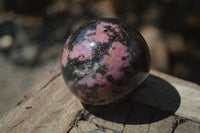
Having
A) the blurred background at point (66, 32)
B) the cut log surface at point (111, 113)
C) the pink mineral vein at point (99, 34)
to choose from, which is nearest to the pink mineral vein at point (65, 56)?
the pink mineral vein at point (99, 34)

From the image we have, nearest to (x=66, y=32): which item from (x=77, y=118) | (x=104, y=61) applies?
(x=77, y=118)

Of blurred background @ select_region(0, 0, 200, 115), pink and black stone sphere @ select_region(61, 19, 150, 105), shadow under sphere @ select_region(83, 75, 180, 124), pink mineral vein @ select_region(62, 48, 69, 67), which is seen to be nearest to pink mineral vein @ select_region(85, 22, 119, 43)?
pink and black stone sphere @ select_region(61, 19, 150, 105)

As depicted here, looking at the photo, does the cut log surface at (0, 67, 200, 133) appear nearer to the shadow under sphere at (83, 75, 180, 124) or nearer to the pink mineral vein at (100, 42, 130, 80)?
the shadow under sphere at (83, 75, 180, 124)

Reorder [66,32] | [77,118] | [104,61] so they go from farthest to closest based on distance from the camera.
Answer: [66,32] < [77,118] < [104,61]

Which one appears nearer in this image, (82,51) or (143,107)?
(82,51)

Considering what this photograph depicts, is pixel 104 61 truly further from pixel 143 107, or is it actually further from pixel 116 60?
pixel 143 107

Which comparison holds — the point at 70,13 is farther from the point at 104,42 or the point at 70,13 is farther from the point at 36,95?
the point at 104,42
